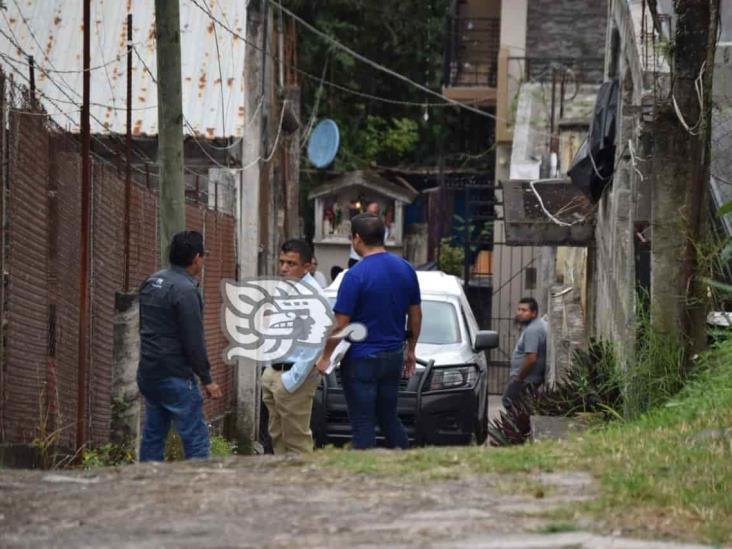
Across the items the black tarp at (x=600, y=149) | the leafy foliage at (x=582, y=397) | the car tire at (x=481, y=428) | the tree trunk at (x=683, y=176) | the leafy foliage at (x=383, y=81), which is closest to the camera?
the tree trunk at (x=683, y=176)

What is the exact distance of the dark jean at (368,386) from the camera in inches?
368

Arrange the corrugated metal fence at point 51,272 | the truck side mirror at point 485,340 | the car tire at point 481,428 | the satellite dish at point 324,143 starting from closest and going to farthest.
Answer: the corrugated metal fence at point 51,272 → the truck side mirror at point 485,340 → the car tire at point 481,428 → the satellite dish at point 324,143

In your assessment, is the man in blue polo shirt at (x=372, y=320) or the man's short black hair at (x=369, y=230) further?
the man's short black hair at (x=369, y=230)

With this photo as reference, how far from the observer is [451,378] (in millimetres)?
13578

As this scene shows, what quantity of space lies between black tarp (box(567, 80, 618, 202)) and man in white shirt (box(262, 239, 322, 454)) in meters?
4.57

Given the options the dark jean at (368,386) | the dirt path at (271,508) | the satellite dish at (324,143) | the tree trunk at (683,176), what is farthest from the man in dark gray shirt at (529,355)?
the satellite dish at (324,143)

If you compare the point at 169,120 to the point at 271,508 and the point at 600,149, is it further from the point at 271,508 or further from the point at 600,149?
the point at 271,508

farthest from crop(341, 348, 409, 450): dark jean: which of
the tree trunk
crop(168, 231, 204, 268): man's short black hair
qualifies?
the tree trunk

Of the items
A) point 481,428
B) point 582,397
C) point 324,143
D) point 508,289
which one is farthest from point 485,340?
point 508,289

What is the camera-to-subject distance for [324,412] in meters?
13.1

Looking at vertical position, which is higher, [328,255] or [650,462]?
[650,462]

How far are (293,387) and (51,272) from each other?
1.84m

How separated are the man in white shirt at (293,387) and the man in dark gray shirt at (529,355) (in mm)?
5636

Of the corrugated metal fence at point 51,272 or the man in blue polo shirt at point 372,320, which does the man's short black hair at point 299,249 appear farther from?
the corrugated metal fence at point 51,272
